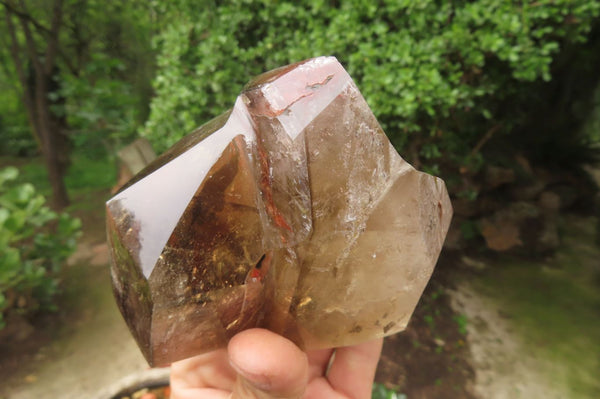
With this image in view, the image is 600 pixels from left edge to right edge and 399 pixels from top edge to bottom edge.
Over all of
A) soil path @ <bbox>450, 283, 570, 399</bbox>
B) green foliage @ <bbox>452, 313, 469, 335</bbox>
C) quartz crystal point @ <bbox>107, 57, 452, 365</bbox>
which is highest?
quartz crystal point @ <bbox>107, 57, 452, 365</bbox>

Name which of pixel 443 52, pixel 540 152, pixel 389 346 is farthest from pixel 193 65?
pixel 540 152

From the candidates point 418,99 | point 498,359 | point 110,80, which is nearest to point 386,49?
point 418,99

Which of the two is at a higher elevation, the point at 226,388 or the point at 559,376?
the point at 226,388

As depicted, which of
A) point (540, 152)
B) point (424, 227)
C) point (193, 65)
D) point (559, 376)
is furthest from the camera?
point (540, 152)

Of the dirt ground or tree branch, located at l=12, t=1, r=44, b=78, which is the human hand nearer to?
the dirt ground

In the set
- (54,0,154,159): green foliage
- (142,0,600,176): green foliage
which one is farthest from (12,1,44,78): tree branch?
(142,0,600,176): green foliage

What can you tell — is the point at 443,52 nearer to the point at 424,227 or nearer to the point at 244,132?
the point at 424,227

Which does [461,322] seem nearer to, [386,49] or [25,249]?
[386,49]
